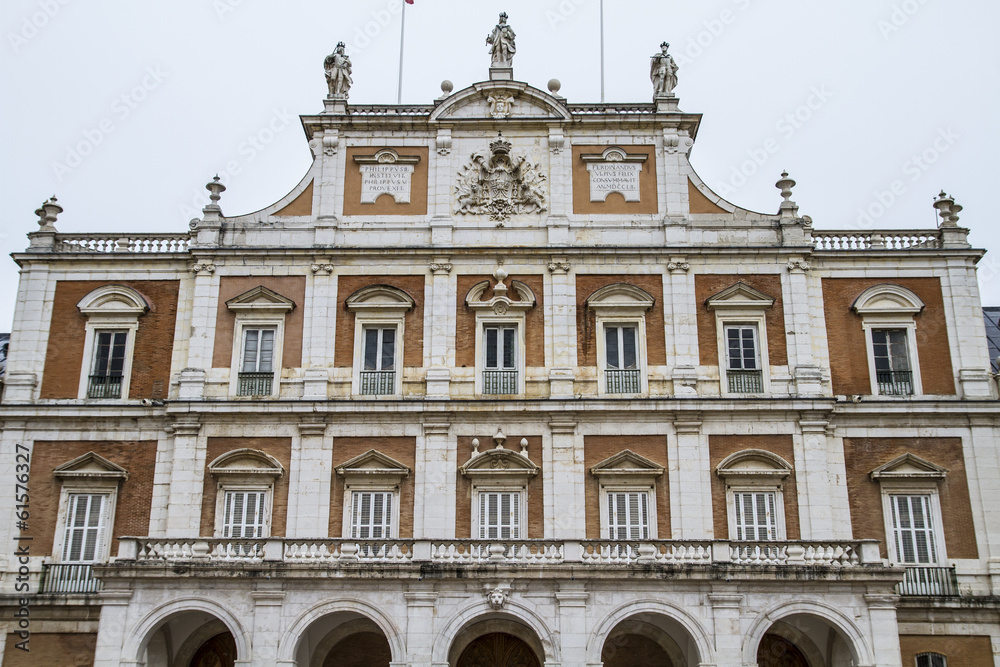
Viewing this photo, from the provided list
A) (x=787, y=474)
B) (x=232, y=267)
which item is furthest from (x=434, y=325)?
(x=787, y=474)

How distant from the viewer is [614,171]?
3159 centimetres

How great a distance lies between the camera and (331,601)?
2497cm

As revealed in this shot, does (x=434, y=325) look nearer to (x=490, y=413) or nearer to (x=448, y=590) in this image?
(x=490, y=413)

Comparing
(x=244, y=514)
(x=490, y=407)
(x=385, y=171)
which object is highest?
(x=385, y=171)

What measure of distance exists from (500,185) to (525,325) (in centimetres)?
451

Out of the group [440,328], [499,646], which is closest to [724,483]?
[499,646]

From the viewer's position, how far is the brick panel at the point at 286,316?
29984 mm

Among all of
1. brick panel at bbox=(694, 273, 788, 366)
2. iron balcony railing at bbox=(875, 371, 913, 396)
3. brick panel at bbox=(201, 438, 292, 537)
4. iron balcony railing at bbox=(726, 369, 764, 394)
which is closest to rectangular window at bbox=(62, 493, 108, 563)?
brick panel at bbox=(201, 438, 292, 537)

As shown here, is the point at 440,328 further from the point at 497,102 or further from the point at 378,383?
the point at 497,102

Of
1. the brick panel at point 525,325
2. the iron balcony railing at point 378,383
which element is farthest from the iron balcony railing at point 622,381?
the iron balcony railing at point 378,383

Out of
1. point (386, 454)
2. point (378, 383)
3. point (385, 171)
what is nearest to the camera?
point (386, 454)

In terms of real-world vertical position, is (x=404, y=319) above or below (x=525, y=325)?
above

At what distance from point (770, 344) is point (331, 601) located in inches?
551

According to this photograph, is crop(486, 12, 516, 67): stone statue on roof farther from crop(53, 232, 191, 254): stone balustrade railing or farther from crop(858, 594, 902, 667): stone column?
crop(858, 594, 902, 667): stone column
